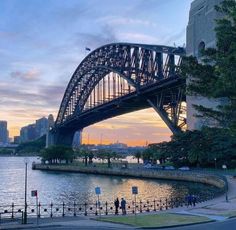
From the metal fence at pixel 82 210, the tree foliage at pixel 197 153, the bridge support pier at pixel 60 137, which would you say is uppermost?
the bridge support pier at pixel 60 137

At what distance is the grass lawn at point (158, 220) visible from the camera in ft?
82.4

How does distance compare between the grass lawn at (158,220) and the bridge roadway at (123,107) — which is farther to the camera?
the bridge roadway at (123,107)

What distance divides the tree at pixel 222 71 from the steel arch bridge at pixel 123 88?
38.4m

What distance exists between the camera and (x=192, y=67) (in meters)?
24.5

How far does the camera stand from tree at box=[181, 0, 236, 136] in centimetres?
2193

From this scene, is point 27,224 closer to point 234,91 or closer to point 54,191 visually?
point 234,91

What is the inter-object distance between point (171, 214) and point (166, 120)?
5984 centimetres

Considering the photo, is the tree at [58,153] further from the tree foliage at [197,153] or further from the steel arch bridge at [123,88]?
the tree foliage at [197,153]

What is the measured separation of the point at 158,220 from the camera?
26.2 meters

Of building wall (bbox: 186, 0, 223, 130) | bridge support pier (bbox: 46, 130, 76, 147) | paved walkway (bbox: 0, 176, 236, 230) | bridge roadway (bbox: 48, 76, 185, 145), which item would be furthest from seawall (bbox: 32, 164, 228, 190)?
bridge support pier (bbox: 46, 130, 76, 147)

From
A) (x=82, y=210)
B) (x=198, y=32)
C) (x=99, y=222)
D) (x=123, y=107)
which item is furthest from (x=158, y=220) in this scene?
(x=123, y=107)

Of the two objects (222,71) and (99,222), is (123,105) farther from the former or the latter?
(222,71)

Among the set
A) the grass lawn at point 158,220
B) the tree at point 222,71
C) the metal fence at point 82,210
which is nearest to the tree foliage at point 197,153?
the metal fence at point 82,210

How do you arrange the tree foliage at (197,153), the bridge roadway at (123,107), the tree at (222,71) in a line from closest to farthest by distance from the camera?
the tree at (222,71) → the tree foliage at (197,153) → the bridge roadway at (123,107)
